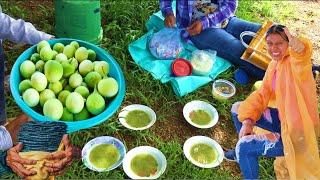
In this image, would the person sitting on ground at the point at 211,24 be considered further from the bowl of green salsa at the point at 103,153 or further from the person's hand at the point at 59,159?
the person's hand at the point at 59,159

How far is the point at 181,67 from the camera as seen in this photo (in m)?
3.95

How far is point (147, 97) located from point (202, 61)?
2.03 ft

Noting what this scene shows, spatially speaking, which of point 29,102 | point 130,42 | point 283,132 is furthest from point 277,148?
point 130,42

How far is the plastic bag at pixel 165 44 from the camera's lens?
405 cm

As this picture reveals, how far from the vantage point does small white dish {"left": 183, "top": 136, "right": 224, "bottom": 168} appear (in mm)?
3229

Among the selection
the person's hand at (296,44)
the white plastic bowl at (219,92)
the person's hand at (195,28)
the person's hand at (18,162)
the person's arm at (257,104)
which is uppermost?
the person's hand at (296,44)

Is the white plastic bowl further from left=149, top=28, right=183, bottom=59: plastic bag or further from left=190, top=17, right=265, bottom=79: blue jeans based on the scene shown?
left=149, top=28, right=183, bottom=59: plastic bag

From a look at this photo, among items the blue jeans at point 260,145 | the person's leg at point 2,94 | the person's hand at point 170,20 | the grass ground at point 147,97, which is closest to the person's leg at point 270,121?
the blue jeans at point 260,145

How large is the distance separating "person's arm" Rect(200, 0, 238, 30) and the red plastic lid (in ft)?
1.34

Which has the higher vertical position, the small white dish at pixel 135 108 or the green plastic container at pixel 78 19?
the green plastic container at pixel 78 19

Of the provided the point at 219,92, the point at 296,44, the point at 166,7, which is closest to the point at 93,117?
the point at 219,92

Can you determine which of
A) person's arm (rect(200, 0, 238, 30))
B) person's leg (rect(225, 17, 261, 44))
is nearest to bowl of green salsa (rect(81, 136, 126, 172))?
person's arm (rect(200, 0, 238, 30))

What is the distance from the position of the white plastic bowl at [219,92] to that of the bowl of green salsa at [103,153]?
3.22 feet

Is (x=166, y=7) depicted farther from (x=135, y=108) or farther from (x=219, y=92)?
(x=135, y=108)
